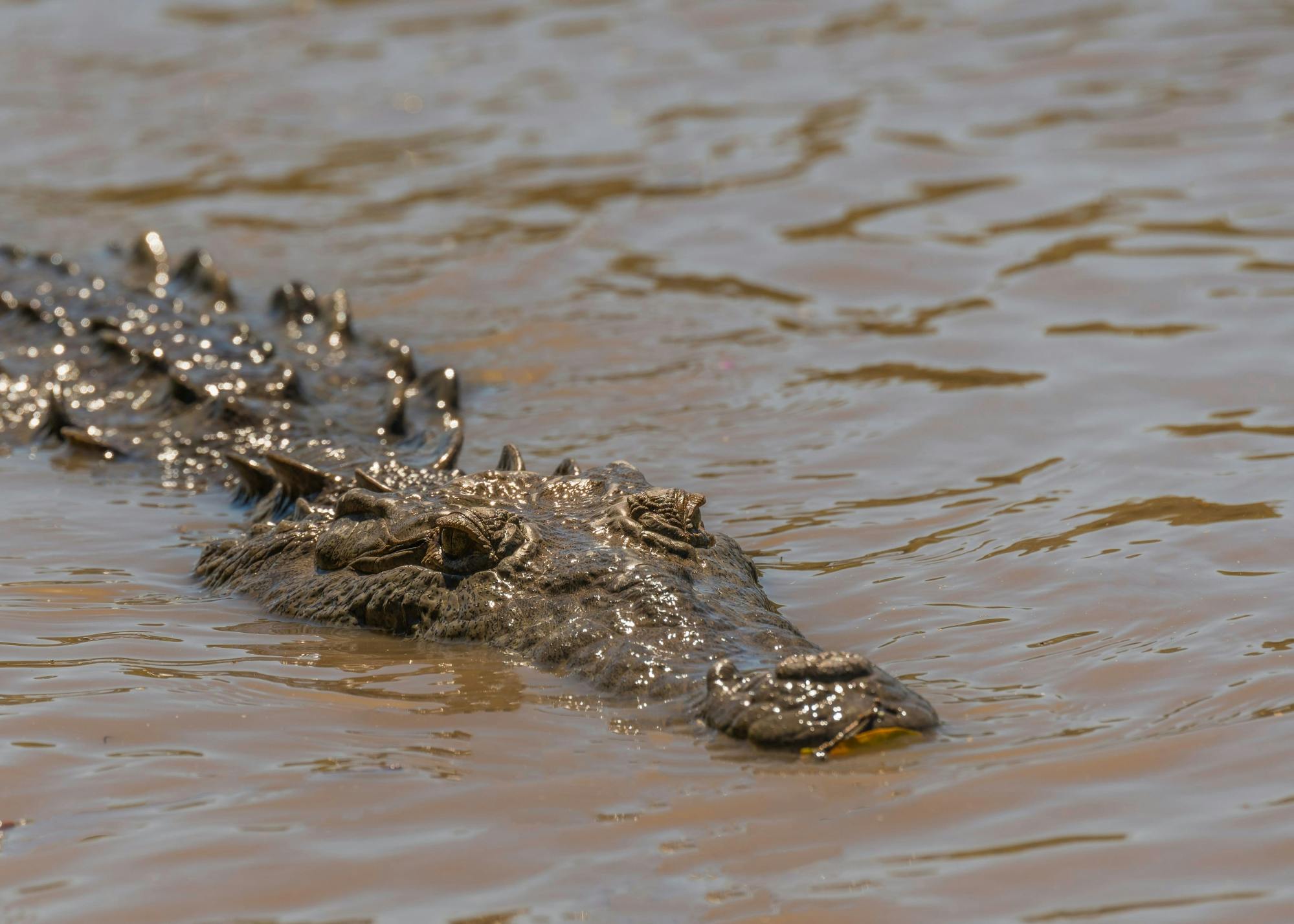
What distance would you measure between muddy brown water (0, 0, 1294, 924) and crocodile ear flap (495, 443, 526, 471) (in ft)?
2.80

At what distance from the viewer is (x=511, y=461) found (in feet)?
17.9

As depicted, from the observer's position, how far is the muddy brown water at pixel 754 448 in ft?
10.6

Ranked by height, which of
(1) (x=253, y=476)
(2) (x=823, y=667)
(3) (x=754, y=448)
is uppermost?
(2) (x=823, y=667)

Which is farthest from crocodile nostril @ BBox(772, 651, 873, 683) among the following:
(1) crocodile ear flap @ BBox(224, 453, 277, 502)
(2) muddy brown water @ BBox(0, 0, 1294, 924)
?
(1) crocodile ear flap @ BBox(224, 453, 277, 502)

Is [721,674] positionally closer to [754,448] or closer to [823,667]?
[823,667]

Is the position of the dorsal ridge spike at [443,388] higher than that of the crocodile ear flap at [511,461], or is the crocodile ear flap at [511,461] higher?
the crocodile ear flap at [511,461]

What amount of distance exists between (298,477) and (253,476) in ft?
1.20

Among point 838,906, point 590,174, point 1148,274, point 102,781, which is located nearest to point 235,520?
point 102,781

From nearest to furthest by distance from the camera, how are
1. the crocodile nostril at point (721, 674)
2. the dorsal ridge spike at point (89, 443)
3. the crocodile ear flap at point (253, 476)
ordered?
1. the crocodile nostril at point (721, 674)
2. the crocodile ear flap at point (253, 476)
3. the dorsal ridge spike at point (89, 443)

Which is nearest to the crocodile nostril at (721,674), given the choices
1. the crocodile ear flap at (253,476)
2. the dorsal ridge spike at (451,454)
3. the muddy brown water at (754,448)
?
the muddy brown water at (754,448)

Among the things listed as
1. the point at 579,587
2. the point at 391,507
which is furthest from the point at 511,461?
the point at 579,587

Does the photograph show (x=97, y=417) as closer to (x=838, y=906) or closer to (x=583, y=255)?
(x=583, y=255)

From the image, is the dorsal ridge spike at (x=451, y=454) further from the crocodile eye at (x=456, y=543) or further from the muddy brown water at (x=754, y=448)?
the crocodile eye at (x=456, y=543)

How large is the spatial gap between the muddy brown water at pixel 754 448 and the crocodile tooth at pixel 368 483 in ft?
1.97
